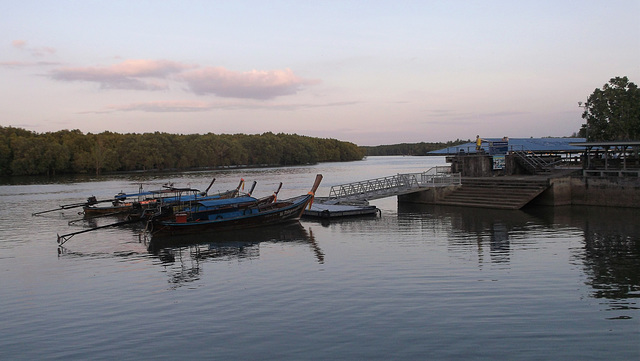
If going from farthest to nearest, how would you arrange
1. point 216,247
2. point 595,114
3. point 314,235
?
point 595,114 < point 314,235 < point 216,247

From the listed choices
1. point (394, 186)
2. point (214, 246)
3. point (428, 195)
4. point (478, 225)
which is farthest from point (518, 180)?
point (214, 246)

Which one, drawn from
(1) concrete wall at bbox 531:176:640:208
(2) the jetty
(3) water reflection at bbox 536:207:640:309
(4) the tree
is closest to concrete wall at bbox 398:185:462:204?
(2) the jetty

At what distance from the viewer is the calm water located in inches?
426

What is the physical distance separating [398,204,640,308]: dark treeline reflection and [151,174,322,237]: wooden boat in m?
8.09

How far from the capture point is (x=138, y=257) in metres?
21.8

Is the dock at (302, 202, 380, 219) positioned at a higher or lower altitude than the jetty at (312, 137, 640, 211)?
lower

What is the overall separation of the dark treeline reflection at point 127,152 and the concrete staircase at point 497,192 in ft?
319

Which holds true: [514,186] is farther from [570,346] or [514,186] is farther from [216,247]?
[570,346]

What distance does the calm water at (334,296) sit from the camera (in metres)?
10.8

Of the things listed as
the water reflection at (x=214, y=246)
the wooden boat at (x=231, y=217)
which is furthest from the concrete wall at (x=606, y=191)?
the water reflection at (x=214, y=246)

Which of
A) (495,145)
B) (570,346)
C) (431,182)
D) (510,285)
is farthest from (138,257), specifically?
(495,145)

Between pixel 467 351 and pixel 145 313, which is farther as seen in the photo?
pixel 145 313

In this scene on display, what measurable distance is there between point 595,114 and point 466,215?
23594 mm

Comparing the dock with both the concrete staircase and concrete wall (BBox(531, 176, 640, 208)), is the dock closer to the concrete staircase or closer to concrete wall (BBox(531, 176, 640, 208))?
the concrete staircase
